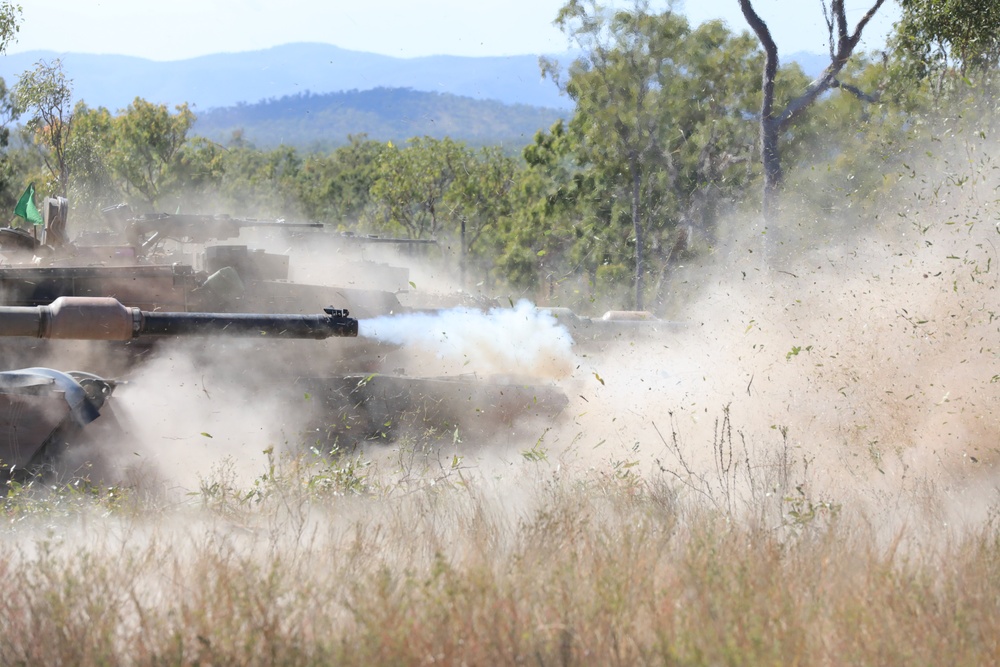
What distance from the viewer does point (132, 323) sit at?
30.6 feet

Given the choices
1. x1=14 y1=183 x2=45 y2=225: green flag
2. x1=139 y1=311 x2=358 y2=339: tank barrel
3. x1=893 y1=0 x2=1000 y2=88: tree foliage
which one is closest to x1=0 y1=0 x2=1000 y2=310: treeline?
x1=893 y1=0 x2=1000 y2=88: tree foliage

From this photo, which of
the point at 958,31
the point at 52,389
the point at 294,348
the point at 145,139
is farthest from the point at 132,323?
the point at 145,139

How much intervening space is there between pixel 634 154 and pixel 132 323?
80.3 feet

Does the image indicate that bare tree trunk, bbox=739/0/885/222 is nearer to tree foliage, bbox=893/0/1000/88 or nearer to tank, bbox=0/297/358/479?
tree foliage, bbox=893/0/1000/88

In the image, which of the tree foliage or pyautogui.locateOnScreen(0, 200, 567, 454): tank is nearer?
pyautogui.locateOnScreen(0, 200, 567, 454): tank

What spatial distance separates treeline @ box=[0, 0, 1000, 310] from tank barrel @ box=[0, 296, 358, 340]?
291 inches

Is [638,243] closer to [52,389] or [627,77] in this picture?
[627,77]

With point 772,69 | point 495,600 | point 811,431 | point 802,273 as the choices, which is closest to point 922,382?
point 811,431

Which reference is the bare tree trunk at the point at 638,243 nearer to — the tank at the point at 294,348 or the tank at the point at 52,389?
the tank at the point at 294,348

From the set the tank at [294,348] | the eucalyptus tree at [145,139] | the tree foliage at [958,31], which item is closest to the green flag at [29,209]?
the tank at [294,348]

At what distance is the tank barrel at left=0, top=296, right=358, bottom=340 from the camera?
29.5 ft

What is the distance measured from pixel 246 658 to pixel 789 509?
4.32 metres

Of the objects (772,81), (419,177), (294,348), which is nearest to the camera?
(294,348)

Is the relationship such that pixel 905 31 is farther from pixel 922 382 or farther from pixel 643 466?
pixel 643 466
